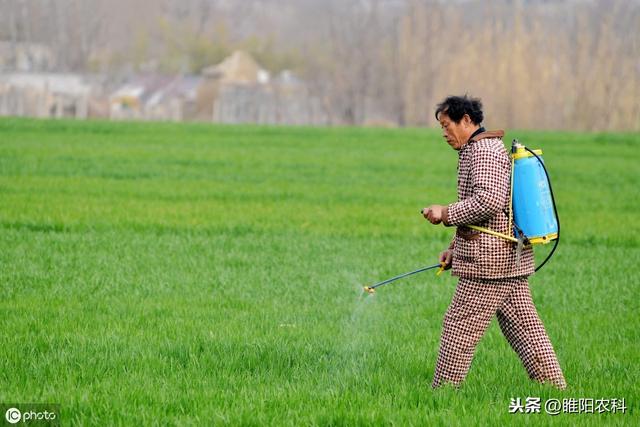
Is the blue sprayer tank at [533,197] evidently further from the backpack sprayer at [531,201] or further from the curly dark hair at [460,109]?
the curly dark hair at [460,109]

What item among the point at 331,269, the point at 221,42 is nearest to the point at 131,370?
the point at 331,269

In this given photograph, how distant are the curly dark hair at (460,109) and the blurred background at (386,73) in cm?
3522

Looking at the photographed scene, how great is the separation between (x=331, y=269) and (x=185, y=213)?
15.1 feet

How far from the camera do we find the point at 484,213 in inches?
235

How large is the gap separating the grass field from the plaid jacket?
0.71 metres

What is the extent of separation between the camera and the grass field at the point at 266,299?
5.94 meters

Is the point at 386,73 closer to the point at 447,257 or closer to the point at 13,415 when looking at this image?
the point at 447,257

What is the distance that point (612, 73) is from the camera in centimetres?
4000

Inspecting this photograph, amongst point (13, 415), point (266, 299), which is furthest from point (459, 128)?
point (266, 299)

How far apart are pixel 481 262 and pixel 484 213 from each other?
0.29 m

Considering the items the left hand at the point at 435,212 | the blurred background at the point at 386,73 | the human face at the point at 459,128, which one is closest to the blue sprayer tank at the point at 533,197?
the human face at the point at 459,128

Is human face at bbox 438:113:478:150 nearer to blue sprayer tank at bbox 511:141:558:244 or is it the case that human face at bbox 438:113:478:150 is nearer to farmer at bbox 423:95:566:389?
Answer: farmer at bbox 423:95:566:389

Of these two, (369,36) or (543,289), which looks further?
(369,36)

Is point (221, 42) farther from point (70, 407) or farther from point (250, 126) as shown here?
point (70, 407)
